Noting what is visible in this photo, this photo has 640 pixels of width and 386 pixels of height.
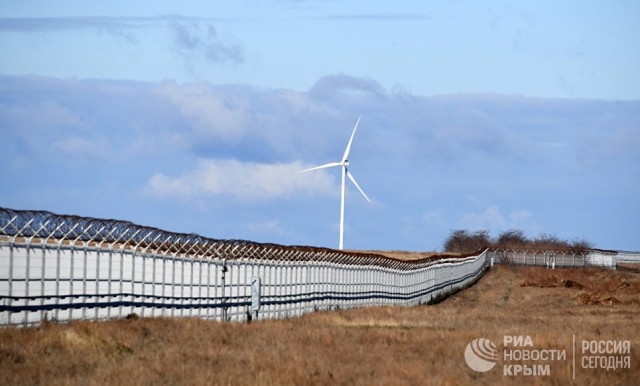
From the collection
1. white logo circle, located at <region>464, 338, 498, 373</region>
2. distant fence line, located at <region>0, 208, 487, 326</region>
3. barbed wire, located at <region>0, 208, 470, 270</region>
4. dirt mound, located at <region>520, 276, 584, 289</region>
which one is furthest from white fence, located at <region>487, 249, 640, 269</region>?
white logo circle, located at <region>464, 338, 498, 373</region>

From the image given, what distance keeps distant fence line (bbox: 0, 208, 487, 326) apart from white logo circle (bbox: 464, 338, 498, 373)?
1205cm

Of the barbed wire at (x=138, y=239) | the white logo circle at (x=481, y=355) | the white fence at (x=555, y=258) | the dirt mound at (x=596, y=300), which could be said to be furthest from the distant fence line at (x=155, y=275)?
the white fence at (x=555, y=258)

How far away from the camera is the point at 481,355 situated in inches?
1302

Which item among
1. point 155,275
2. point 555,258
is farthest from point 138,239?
point 555,258

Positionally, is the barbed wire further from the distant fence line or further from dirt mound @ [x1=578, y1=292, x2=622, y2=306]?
dirt mound @ [x1=578, y1=292, x2=622, y2=306]

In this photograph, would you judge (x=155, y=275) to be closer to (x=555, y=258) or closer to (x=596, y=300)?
(x=596, y=300)

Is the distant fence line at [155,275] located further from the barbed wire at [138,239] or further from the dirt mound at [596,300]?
the dirt mound at [596,300]

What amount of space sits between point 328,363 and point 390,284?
52496 mm

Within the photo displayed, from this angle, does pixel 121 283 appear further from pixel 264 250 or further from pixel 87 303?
pixel 264 250

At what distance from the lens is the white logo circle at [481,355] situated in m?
30.6

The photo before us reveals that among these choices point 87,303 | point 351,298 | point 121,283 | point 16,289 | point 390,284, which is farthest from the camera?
point 390,284

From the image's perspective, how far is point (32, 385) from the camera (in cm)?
2458

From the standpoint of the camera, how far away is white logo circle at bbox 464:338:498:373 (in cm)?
3064

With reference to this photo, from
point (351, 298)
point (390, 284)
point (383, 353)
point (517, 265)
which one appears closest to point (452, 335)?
point (383, 353)
